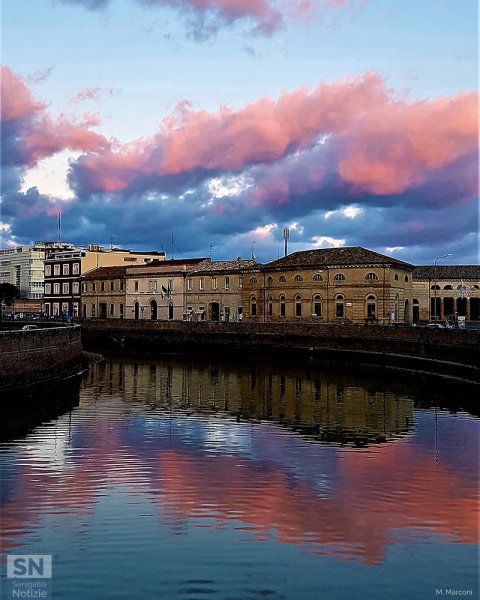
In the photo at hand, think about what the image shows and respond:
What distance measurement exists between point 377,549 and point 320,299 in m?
68.2

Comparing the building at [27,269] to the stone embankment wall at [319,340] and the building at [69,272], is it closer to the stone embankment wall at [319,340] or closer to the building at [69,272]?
the building at [69,272]

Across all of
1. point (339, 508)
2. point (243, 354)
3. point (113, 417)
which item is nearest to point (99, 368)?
point (243, 354)

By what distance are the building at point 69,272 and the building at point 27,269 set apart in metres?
55.8

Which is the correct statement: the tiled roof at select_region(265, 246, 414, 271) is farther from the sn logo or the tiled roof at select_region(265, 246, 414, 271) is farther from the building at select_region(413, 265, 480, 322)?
the sn logo

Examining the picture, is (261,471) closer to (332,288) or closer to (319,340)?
(319,340)

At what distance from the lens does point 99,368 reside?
57312 millimetres

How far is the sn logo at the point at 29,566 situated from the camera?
1337 centimetres

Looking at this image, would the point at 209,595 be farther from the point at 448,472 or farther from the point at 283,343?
the point at 283,343

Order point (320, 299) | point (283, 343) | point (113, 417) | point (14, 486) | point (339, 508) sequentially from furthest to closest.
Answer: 1. point (320, 299)
2. point (283, 343)
3. point (113, 417)
4. point (14, 486)
5. point (339, 508)

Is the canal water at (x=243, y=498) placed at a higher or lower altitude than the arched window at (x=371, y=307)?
lower

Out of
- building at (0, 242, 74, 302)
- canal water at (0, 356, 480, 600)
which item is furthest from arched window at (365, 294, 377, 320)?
building at (0, 242, 74, 302)

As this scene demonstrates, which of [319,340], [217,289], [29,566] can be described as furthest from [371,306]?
[29,566]

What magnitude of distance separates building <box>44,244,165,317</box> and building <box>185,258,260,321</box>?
22.3m

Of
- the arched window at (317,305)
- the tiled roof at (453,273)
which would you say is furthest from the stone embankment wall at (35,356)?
the tiled roof at (453,273)
